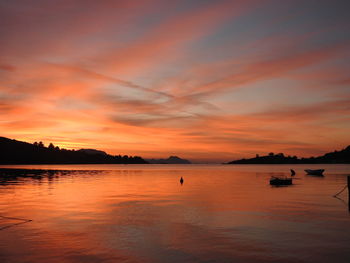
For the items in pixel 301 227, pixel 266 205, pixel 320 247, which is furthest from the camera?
pixel 266 205

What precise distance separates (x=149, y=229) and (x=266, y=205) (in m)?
23.0

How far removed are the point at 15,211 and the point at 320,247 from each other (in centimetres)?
3383

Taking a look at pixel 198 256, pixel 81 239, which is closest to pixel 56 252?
pixel 81 239

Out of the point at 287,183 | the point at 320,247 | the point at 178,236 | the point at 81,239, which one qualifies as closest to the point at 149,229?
the point at 178,236

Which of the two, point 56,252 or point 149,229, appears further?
point 149,229

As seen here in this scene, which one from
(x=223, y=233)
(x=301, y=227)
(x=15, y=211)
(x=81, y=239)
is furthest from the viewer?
(x=15, y=211)

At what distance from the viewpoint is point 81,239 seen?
83.3ft

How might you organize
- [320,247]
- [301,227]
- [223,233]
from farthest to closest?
[301,227], [223,233], [320,247]

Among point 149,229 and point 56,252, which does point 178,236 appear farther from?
point 56,252

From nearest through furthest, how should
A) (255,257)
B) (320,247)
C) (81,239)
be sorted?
(255,257), (320,247), (81,239)

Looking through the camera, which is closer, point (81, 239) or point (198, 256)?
point (198, 256)

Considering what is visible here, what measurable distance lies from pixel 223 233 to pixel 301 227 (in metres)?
8.18

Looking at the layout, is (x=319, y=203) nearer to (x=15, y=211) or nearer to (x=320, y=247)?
(x=320, y=247)

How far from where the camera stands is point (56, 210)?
40344 millimetres
